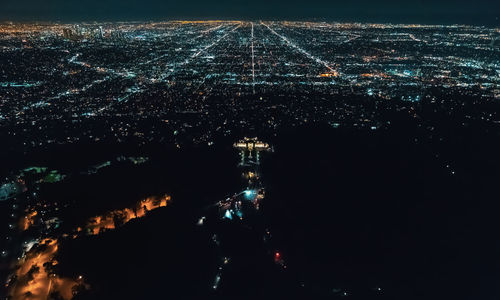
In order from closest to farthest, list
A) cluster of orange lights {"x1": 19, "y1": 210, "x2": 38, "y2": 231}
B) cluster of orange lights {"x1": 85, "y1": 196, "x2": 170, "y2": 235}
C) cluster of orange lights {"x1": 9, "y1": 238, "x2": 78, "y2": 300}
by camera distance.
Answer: cluster of orange lights {"x1": 9, "y1": 238, "x2": 78, "y2": 300}
cluster of orange lights {"x1": 85, "y1": 196, "x2": 170, "y2": 235}
cluster of orange lights {"x1": 19, "y1": 210, "x2": 38, "y2": 231}

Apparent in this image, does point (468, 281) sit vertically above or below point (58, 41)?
below

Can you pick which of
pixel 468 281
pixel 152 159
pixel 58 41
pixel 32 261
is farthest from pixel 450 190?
pixel 58 41

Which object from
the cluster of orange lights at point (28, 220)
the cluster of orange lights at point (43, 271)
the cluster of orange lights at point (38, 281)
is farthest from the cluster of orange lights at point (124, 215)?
the cluster of orange lights at point (28, 220)

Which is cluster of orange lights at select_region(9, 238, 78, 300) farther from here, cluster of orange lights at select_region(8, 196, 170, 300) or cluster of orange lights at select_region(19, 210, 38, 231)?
cluster of orange lights at select_region(19, 210, 38, 231)

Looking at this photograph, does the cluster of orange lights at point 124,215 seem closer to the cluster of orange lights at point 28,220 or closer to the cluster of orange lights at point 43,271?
the cluster of orange lights at point 43,271

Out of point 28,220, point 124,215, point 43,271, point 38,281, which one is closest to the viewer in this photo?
point 38,281

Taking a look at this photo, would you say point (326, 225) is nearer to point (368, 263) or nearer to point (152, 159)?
point (368, 263)

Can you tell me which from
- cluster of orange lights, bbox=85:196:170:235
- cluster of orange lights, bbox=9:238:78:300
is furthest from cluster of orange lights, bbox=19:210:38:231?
cluster of orange lights, bbox=85:196:170:235

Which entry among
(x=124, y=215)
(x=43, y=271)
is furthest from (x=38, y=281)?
(x=124, y=215)

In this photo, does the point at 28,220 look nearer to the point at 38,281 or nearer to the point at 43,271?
the point at 43,271

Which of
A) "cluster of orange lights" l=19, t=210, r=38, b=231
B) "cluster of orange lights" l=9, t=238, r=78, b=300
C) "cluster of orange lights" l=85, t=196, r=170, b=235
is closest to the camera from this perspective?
"cluster of orange lights" l=9, t=238, r=78, b=300

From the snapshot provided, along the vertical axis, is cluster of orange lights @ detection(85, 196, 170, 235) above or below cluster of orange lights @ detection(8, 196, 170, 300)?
above
